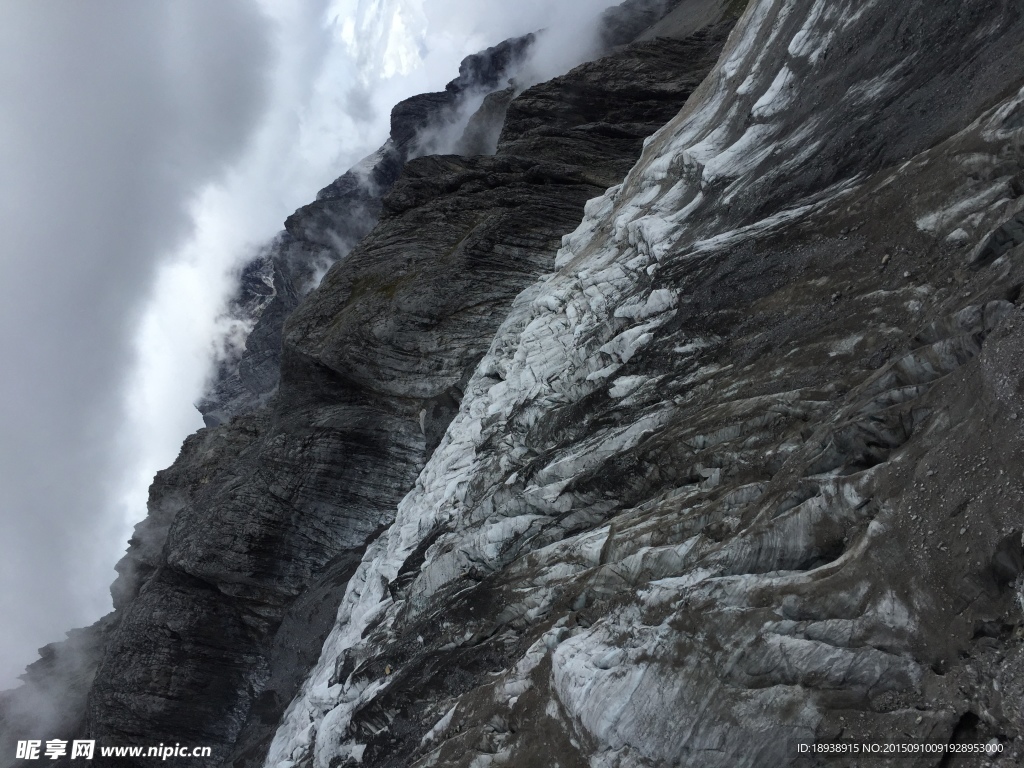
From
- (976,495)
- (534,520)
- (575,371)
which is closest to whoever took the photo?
(976,495)

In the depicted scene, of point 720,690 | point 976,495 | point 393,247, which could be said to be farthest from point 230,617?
point 976,495

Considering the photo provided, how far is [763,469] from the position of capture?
15.1m

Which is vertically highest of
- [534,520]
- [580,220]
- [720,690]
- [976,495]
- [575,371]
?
[580,220]

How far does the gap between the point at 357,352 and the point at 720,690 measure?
35945 millimetres

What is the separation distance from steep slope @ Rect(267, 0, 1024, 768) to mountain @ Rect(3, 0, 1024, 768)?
8cm

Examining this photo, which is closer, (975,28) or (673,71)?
(975,28)

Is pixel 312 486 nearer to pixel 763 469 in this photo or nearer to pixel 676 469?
pixel 676 469

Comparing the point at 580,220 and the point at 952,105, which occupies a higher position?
the point at 580,220

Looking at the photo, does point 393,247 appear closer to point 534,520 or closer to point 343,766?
point 534,520

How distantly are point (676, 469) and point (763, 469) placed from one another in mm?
3090

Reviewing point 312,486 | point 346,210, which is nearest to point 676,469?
point 312,486

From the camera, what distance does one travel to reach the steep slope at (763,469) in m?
10.4

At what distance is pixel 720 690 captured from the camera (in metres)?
11.7

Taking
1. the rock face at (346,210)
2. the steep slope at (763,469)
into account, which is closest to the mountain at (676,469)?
the steep slope at (763,469)
